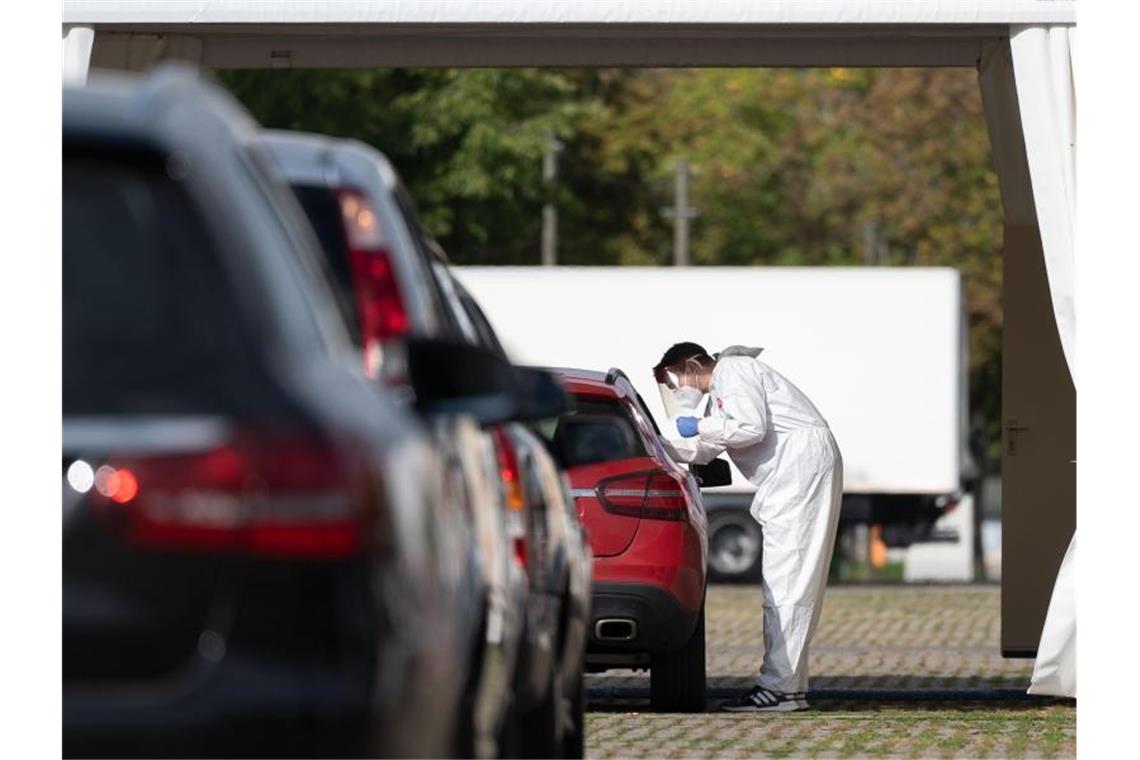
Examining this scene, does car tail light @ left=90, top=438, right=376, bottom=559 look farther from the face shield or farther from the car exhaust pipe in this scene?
the face shield

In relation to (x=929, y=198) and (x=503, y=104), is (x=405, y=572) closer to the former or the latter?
(x=503, y=104)

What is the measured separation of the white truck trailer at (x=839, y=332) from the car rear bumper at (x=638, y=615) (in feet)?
72.6

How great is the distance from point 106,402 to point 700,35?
28.3 feet

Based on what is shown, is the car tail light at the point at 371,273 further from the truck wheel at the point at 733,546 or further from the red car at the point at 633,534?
the truck wheel at the point at 733,546

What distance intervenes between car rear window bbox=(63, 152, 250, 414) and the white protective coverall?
8704mm

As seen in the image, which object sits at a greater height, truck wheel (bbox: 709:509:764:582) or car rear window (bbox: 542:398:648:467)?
car rear window (bbox: 542:398:648:467)

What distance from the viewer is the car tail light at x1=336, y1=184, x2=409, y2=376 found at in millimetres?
5355

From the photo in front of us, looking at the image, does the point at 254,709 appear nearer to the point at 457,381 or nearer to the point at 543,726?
the point at 457,381

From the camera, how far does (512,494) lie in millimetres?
6578

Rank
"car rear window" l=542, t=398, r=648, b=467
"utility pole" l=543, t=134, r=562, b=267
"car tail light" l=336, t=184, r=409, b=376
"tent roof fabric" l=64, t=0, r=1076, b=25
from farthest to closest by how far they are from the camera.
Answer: "utility pole" l=543, t=134, r=562, b=267, "car rear window" l=542, t=398, r=648, b=467, "tent roof fabric" l=64, t=0, r=1076, b=25, "car tail light" l=336, t=184, r=409, b=376

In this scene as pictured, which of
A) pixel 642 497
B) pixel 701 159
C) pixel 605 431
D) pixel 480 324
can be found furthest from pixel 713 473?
pixel 701 159

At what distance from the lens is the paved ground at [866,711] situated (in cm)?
1100

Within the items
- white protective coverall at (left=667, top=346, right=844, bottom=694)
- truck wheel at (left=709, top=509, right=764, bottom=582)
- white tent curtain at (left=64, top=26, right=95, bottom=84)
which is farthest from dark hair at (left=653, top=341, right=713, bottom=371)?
truck wheel at (left=709, top=509, right=764, bottom=582)
